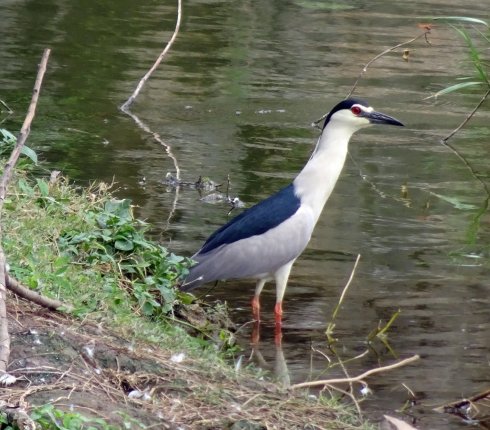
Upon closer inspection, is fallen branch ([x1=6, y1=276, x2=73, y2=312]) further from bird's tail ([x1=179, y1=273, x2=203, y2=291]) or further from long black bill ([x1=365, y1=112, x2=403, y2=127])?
long black bill ([x1=365, y1=112, x2=403, y2=127])

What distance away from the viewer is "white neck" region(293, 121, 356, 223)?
24.7ft

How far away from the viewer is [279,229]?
289 inches

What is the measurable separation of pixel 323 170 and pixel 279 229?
0.54 meters

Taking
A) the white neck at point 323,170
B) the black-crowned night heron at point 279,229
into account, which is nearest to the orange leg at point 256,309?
the black-crowned night heron at point 279,229

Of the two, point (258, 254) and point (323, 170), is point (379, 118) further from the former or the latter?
point (258, 254)

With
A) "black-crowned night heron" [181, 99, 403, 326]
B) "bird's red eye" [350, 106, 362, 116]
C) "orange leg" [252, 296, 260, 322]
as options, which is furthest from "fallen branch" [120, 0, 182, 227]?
"bird's red eye" [350, 106, 362, 116]

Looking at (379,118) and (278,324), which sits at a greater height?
(379,118)

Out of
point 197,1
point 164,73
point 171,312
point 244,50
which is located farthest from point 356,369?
point 197,1

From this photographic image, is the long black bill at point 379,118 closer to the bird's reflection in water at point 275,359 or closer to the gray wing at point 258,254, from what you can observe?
the gray wing at point 258,254

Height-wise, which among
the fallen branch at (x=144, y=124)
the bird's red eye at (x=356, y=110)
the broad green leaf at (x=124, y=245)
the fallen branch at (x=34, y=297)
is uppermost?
the fallen branch at (x=34, y=297)

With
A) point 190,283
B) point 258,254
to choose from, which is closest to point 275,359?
point 190,283

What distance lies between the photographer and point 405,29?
1650 centimetres

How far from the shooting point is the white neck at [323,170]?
754cm

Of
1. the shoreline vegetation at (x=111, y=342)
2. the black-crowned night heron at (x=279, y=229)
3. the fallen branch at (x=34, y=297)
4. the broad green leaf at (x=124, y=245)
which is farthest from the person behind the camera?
the black-crowned night heron at (x=279, y=229)
